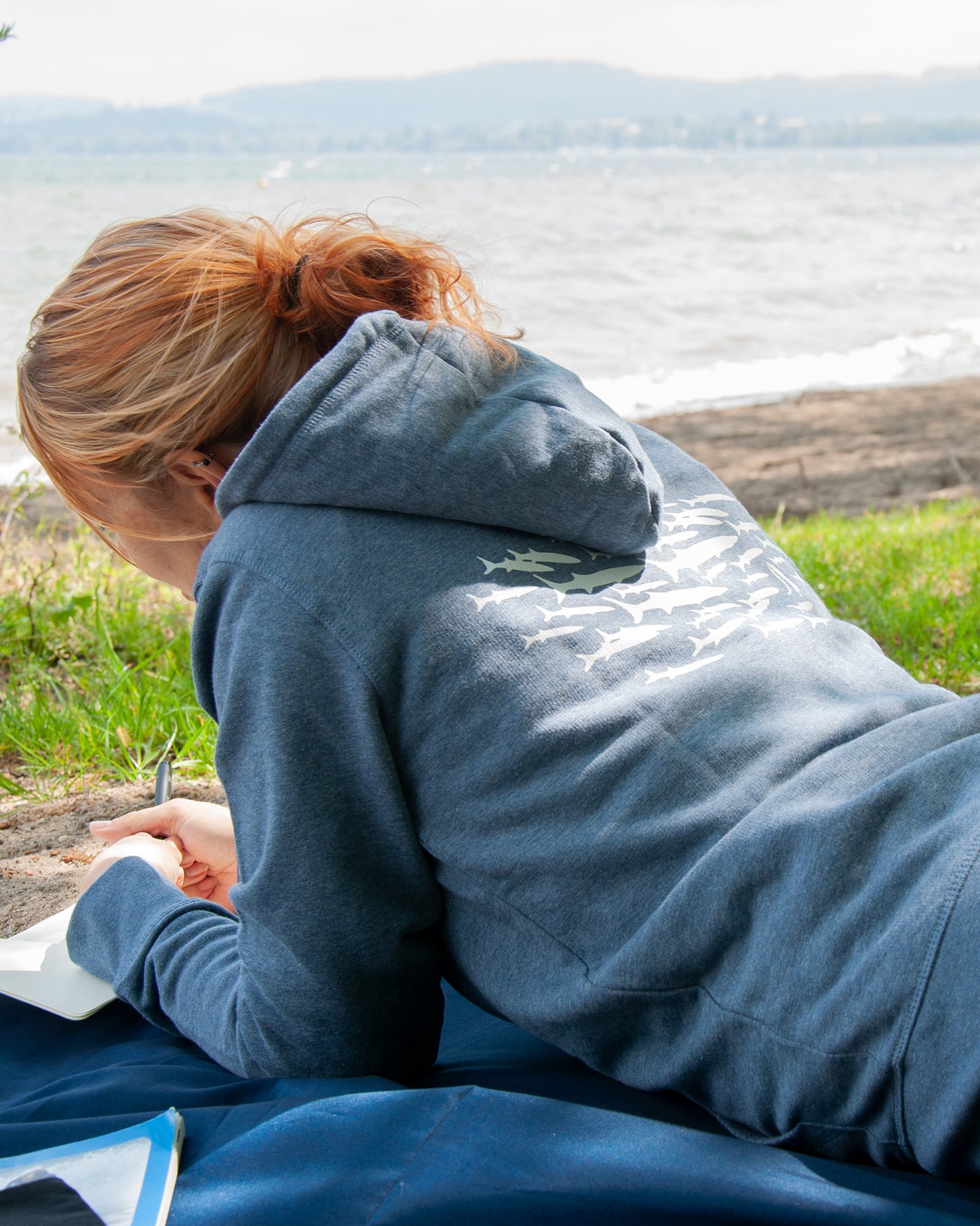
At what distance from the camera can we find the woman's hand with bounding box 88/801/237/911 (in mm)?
1796

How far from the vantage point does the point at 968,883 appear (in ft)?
3.05

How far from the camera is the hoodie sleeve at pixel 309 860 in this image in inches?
44.8

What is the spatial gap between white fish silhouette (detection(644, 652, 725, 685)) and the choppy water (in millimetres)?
816

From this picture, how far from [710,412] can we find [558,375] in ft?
22.2

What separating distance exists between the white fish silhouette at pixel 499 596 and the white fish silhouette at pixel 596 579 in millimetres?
34

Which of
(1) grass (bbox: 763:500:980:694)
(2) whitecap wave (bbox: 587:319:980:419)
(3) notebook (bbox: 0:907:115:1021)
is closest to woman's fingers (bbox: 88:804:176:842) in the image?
(3) notebook (bbox: 0:907:115:1021)

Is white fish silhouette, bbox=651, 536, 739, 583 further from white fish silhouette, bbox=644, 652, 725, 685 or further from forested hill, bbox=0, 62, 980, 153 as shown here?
forested hill, bbox=0, 62, 980, 153

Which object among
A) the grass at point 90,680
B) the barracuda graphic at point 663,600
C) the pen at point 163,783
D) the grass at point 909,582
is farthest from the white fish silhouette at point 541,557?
the grass at point 909,582

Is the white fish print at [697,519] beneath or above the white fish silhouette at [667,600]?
above

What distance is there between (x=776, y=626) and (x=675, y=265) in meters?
15.7

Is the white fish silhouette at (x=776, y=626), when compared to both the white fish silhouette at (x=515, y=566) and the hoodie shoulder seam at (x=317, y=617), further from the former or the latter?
the hoodie shoulder seam at (x=317, y=617)

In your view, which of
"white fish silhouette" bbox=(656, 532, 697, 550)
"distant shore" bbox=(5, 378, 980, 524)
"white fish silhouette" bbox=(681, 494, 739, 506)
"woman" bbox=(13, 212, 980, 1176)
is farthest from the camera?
"distant shore" bbox=(5, 378, 980, 524)

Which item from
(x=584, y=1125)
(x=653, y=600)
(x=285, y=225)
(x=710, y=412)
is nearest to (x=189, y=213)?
(x=285, y=225)

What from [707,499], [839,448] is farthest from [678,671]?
[839,448]
